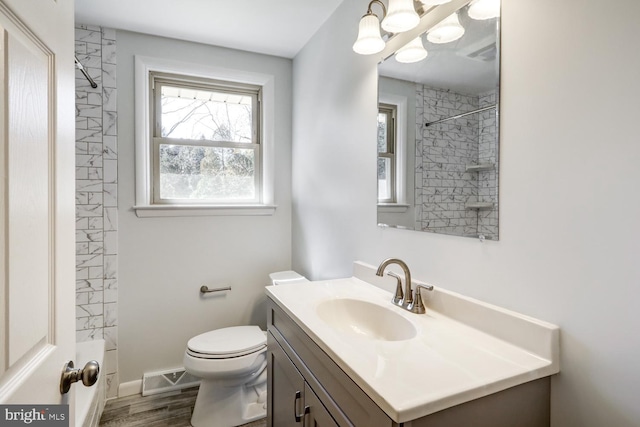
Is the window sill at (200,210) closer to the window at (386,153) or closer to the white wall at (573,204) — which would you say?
the window at (386,153)

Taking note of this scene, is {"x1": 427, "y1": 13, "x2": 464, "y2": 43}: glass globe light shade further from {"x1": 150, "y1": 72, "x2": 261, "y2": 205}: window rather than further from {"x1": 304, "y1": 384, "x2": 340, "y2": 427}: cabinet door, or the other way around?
{"x1": 150, "y1": 72, "x2": 261, "y2": 205}: window

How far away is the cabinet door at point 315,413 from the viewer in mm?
932

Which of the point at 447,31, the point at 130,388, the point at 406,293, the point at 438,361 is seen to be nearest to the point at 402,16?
the point at 447,31

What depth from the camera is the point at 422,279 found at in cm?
130

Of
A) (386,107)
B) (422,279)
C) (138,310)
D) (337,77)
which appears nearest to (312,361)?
(422,279)

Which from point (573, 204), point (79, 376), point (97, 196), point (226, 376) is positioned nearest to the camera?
point (79, 376)

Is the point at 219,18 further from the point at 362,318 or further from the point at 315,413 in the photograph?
the point at 315,413

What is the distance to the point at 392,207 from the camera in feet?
4.85

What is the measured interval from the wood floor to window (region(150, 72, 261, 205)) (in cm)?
132

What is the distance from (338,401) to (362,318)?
0.50 meters

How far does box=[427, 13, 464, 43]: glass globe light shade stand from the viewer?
1125mm

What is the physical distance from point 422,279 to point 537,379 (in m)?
0.52

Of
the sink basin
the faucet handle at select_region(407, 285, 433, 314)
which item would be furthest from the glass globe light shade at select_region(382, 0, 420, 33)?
the sink basin

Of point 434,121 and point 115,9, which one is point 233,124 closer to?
point 115,9
